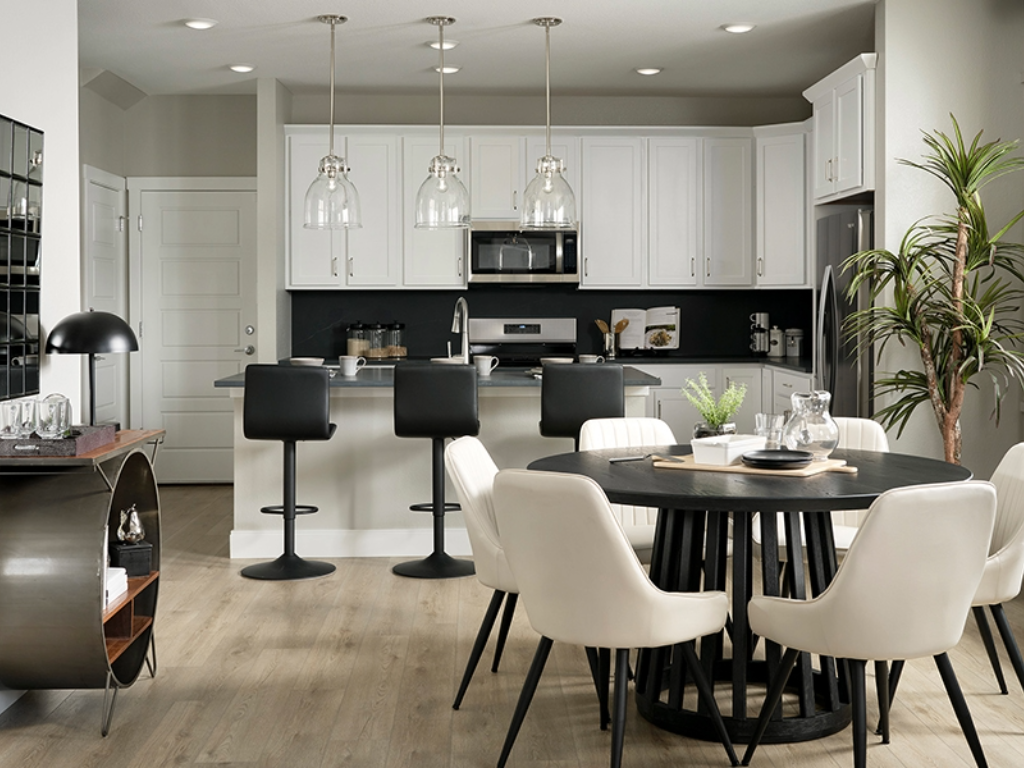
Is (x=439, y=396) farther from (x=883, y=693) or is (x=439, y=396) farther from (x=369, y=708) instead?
(x=883, y=693)

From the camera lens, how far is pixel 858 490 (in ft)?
8.94

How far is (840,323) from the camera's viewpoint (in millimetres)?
5520

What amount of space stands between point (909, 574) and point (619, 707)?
2.43 feet

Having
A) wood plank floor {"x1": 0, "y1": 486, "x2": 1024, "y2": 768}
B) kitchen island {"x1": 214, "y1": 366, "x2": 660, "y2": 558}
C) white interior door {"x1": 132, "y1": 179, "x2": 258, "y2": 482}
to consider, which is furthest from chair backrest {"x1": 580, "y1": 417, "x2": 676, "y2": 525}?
white interior door {"x1": 132, "y1": 179, "x2": 258, "y2": 482}

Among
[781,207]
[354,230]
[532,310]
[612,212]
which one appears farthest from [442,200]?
[781,207]

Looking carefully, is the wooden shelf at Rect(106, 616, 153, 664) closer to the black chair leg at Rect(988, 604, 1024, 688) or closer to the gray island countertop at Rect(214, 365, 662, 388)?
the gray island countertop at Rect(214, 365, 662, 388)

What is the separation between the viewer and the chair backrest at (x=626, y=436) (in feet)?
12.8

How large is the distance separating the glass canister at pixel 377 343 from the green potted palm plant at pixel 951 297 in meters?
3.34

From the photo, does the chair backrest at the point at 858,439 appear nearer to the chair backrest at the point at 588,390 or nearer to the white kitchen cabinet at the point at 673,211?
Result: the chair backrest at the point at 588,390

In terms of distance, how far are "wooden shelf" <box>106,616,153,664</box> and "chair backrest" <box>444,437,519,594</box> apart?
109 centimetres

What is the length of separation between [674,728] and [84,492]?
1789mm

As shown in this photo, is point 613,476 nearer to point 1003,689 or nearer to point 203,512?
point 1003,689

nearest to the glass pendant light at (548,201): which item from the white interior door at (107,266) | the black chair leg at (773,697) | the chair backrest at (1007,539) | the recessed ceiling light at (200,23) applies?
the chair backrest at (1007,539)

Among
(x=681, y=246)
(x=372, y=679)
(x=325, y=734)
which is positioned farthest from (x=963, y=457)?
(x=325, y=734)
